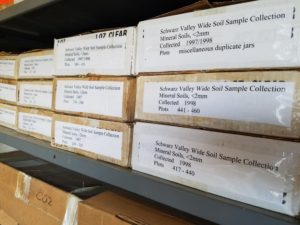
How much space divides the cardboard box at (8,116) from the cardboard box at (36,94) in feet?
0.22

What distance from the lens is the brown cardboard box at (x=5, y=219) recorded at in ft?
3.14

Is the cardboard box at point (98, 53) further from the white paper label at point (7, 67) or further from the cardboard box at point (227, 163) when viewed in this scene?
the white paper label at point (7, 67)

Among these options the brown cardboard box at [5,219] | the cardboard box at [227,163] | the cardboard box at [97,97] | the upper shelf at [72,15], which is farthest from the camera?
the brown cardboard box at [5,219]

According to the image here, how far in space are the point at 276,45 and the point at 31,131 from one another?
2.55ft

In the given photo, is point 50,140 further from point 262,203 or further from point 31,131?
point 262,203

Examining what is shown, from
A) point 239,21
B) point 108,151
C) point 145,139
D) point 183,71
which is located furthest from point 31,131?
point 239,21

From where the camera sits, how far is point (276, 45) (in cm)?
38

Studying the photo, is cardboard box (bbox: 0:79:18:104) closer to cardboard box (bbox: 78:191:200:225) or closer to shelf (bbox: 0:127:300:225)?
shelf (bbox: 0:127:300:225)

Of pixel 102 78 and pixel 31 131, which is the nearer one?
pixel 102 78

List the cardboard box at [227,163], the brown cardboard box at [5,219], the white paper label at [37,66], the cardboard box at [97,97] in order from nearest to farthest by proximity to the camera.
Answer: the cardboard box at [227,163] → the cardboard box at [97,97] → the white paper label at [37,66] → the brown cardboard box at [5,219]

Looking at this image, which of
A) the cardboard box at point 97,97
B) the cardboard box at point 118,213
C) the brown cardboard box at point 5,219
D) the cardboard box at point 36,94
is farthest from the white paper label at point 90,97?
the brown cardboard box at point 5,219

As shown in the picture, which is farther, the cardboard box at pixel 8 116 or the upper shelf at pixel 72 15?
the cardboard box at pixel 8 116

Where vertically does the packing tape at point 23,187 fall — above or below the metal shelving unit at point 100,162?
below

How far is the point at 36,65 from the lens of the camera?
89 cm
